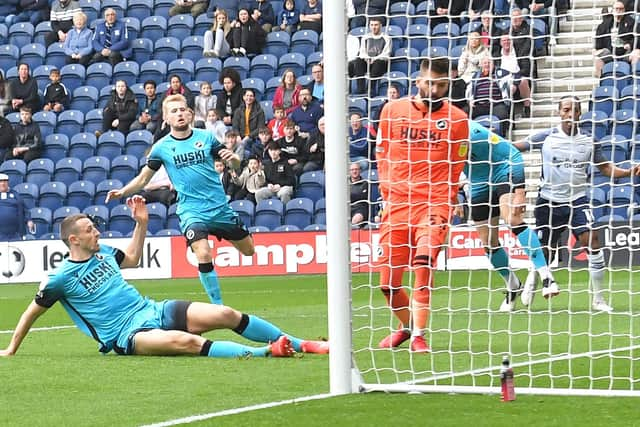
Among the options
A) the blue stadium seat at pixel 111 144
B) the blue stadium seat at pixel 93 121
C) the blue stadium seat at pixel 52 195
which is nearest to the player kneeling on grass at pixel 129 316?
the blue stadium seat at pixel 52 195

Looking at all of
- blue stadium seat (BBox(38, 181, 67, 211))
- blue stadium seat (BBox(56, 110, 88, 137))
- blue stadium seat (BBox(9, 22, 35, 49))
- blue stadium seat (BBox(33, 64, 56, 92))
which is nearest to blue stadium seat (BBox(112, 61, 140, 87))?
blue stadium seat (BBox(56, 110, 88, 137))

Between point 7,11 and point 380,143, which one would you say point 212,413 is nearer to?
point 380,143

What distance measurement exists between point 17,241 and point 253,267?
11.8ft

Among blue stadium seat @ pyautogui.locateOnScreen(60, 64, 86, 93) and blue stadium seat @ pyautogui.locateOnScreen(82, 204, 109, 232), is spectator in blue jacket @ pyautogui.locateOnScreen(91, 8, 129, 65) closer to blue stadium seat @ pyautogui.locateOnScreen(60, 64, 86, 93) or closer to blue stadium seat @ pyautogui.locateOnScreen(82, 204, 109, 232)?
blue stadium seat @ pyautogui.locateOnScreen(60, 64, 86, 93)

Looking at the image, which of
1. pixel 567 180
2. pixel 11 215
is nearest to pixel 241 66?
pixel 11 215

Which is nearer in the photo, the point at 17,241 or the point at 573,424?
the point at 573,424

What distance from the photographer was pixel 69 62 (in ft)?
84.5

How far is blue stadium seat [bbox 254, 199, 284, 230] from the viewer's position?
21.6 m

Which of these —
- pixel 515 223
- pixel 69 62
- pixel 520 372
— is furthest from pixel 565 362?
pixel 69 62

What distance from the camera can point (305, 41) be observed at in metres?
24.2

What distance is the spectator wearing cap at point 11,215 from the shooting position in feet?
70.9

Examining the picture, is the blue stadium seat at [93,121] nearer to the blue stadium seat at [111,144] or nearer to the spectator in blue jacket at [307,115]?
the blue stadium seat at [111,144]

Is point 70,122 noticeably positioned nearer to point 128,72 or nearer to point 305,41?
point 128,72

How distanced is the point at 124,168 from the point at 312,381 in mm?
15817
